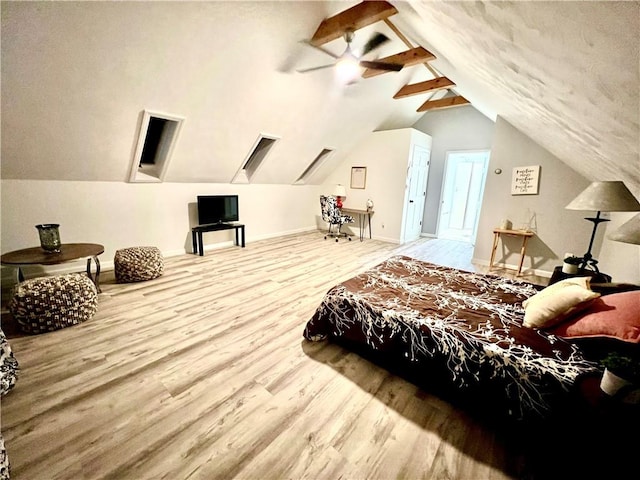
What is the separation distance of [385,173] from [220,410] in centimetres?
541

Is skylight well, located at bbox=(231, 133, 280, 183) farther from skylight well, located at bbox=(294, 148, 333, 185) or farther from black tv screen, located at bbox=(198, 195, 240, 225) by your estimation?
skylight well, located at bbox=(294, 148, 333, 185)

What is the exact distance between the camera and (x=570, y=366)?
1256 mm

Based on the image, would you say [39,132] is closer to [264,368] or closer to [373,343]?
[264,368]

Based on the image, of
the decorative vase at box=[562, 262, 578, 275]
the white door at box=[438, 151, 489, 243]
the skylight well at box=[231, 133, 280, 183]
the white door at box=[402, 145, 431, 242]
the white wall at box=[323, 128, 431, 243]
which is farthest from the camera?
the white door at box=[438, 151, 489, 243]

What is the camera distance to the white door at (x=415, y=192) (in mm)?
5645

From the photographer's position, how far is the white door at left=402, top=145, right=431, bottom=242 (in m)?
5.64

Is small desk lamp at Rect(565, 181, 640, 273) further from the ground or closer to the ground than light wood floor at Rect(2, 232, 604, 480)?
further from the ground

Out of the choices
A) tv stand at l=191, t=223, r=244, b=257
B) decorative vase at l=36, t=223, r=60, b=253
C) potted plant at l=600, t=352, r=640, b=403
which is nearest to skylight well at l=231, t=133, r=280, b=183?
tv stand at l=191, t=223, r=244, b=257

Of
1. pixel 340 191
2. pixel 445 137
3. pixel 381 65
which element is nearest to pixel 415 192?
pixel 445 137

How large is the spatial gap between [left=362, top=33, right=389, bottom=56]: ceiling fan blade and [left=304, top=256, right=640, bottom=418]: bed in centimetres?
355

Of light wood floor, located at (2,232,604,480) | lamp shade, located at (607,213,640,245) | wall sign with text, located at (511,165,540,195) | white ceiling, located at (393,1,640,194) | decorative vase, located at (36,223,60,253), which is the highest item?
white ceiling, located at (393,1,640,194)

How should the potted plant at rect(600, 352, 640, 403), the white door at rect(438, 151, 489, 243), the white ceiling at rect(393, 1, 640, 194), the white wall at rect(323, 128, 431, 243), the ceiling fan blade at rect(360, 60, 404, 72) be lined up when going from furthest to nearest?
the white door at rect(438, 151, 489, 243) → the white wall at rect(323, 128, 431, 243) → the ceiling fan blade at rect(360, 60, 404, 72) → the potted plant at rect(600, 352, 640, 403) → the white ceiling at rect(393, 1, 640, 194)

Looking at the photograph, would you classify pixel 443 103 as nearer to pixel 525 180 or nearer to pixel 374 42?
pixel 374 42

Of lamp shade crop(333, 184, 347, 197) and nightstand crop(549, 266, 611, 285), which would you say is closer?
nightstand crop(549, 266, 611, 285)
